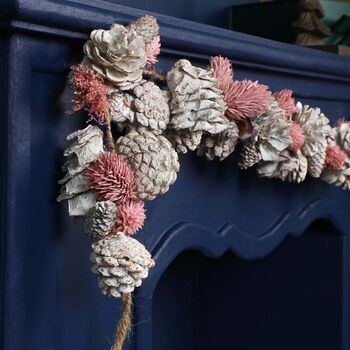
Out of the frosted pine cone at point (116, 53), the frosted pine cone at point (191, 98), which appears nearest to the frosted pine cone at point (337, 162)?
the frosted pine cone at point (191, 98)

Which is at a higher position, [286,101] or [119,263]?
[286,101]

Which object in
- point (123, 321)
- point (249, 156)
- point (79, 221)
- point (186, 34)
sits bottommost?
point (123, 321)

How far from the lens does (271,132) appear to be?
96 centimetres

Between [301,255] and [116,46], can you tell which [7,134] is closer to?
[116,46]

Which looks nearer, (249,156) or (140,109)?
(140,109)

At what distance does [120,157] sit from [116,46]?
0.11 m

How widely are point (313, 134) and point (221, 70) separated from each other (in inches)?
9.1

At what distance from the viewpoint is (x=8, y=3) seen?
708mm

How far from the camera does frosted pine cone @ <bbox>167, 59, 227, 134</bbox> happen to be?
85cm

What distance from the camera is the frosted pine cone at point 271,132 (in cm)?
96

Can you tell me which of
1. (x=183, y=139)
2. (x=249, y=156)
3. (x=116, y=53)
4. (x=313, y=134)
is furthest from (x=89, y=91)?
(x=313, y=134)

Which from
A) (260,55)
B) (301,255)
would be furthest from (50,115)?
(301,255)

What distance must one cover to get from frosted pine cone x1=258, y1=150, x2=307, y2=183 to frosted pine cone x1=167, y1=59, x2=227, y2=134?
0.18 meters

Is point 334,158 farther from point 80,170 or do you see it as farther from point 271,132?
point 80,170
